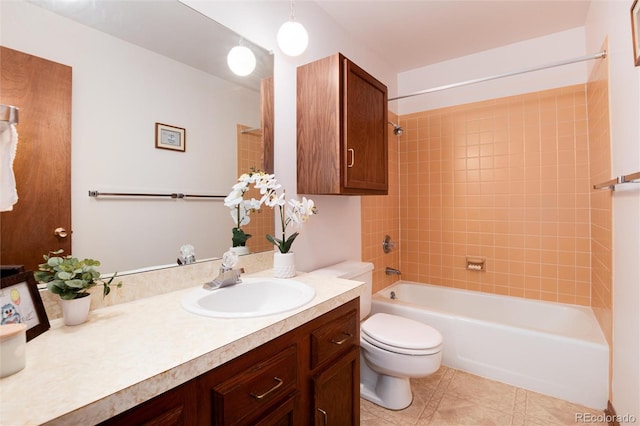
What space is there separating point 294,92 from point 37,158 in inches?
47.3

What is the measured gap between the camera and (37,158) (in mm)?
854

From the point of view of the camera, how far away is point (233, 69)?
4.66 feet

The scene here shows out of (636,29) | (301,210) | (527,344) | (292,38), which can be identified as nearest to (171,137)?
(301,210)

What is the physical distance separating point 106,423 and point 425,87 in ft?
10.2

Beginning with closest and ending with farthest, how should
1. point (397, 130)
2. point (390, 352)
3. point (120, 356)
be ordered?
point (120, 356) → point (390, 352) → point (397, 130)

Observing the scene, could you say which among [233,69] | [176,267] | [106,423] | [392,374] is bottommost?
[392,374]

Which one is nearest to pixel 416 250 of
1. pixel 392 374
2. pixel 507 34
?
pixel 392 374

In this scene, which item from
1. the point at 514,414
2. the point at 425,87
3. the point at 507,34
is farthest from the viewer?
the point at 425,87

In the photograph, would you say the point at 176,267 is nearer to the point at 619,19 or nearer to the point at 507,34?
the point at 619,19

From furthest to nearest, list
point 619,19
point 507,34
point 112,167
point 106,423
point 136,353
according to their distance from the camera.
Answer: point 507,34
point 619,19
point 112,167
point 136,353
point 106,423

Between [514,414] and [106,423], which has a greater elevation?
[106,423]

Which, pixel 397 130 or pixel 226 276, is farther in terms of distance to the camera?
pixel 397 130

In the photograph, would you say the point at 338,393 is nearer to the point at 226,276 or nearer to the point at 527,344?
the point at 226,276

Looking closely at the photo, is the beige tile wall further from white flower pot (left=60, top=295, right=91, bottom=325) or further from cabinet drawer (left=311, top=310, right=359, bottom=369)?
white flower pot (left=60, top=295, right=91, bottom=325)
